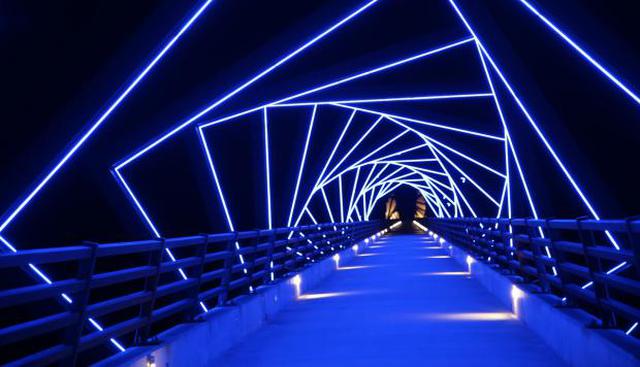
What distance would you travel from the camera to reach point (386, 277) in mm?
18188

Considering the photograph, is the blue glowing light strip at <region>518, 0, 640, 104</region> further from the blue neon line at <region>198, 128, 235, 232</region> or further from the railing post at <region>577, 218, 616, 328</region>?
the blue neon line at <region>198, 128, 235, 232</region>

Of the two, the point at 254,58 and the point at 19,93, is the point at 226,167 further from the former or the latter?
the point at 19,93

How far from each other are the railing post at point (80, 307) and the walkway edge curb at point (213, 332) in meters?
0.51

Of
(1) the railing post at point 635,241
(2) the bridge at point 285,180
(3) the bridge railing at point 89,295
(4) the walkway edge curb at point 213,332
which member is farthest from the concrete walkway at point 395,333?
(1) the railing post at point 635,241

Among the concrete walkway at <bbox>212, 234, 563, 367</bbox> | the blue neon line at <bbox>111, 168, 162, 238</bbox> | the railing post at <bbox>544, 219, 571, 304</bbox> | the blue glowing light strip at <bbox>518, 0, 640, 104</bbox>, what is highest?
the blue glowing light strip at <bbox>518, 0, 640, 104</bbox>

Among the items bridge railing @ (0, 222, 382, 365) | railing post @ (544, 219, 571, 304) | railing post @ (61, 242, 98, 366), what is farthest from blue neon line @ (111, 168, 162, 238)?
railing post @ (61, 242, 98, 366)

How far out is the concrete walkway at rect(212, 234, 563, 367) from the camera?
743cm

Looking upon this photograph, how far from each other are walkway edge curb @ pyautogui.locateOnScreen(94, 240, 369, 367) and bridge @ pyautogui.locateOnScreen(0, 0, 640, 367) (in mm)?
45

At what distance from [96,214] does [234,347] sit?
7.28 metres

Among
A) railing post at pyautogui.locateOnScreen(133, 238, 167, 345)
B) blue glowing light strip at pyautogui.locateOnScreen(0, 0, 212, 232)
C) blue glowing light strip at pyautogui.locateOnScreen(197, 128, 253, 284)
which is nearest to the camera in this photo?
railing post at pyautogui.locateOnScreen(133, 238, 167, 345)

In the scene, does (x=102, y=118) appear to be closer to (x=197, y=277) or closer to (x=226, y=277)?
(x=226, y=277)

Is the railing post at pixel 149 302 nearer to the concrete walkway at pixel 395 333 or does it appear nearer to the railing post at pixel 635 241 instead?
the concrete walkway at pixel 395 333

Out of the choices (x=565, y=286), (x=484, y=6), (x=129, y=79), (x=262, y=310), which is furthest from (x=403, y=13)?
(x=565, y=286)

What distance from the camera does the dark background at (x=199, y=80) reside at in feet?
30.1
